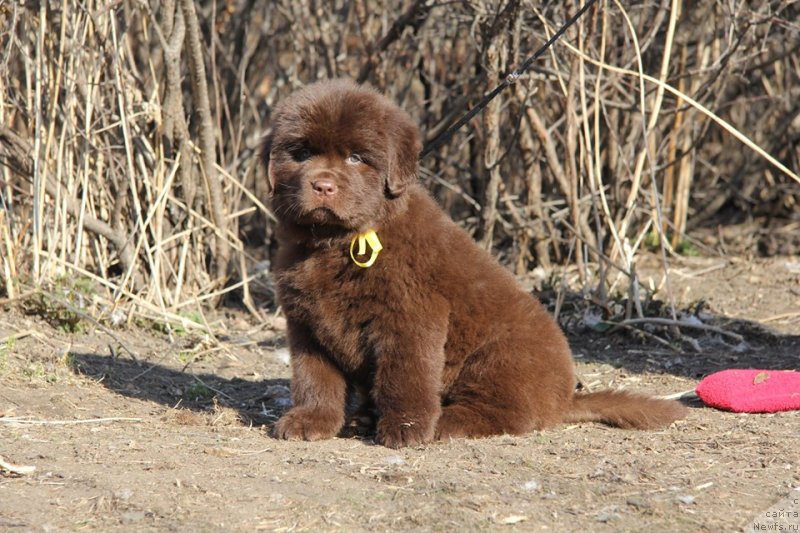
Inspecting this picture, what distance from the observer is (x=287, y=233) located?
432 cm

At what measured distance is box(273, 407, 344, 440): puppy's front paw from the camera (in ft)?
13.9

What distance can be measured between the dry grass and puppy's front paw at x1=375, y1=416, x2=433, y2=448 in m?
2.24

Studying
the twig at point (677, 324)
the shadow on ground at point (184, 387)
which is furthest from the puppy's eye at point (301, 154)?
the twig at point (677, 324)

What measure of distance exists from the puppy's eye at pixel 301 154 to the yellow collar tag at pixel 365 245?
404mm

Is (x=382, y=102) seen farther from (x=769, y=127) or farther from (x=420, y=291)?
(x=769, y=127)

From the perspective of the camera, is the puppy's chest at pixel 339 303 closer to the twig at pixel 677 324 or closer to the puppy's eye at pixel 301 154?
the puppy's eye at pixel 301 154

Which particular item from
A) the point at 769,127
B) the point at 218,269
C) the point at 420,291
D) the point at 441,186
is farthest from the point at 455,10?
the point at 420,291

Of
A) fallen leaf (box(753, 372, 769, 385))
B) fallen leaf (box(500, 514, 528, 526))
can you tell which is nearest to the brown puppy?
fallen leaf (box(753, 372, 769, 385))

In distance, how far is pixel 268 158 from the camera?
4.27 meters

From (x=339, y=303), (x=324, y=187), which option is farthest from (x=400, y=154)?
(x=339, y=303)

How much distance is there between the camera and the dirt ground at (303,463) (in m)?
3.25

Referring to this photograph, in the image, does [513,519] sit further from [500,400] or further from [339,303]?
[339,303]

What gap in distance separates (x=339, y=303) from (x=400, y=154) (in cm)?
69

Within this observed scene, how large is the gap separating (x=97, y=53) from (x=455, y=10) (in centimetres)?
280
